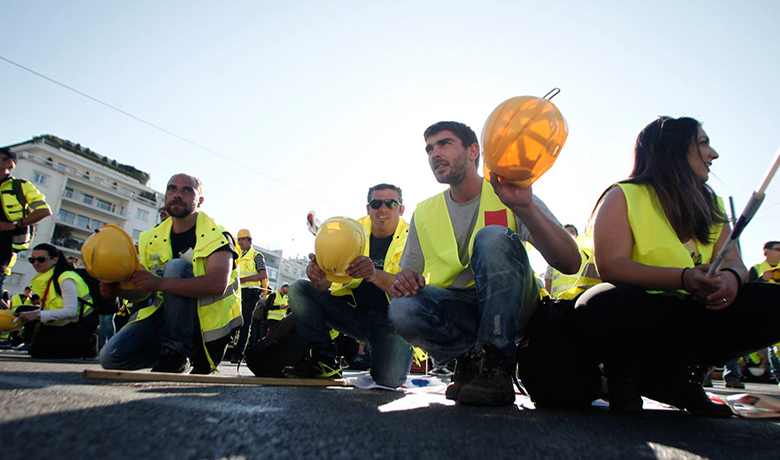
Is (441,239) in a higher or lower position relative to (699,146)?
lower

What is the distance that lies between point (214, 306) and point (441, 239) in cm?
165

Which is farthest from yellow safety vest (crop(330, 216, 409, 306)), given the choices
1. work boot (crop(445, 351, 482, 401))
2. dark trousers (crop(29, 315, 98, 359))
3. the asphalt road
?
dark trousers (crop(29, 315, 98, 359))

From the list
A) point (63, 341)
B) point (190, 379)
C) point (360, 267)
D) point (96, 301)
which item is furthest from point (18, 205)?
point (360, 267)

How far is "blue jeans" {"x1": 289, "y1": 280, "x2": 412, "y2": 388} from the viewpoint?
2828 millimetres

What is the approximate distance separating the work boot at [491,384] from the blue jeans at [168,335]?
197cm

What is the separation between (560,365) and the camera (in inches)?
70.5

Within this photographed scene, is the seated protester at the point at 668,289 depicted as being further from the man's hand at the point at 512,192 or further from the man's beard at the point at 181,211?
the man's beard at the point at 181,211

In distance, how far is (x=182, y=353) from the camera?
2.79m

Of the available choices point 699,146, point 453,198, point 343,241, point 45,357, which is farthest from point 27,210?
point 699,146

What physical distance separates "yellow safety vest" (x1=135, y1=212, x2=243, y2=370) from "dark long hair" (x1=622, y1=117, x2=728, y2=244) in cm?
253

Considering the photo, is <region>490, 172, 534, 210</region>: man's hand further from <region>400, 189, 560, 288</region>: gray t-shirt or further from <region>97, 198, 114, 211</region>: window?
<region>97, 198, 114, 211</region>: window

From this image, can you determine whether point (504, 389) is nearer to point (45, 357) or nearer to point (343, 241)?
point (343, 241)

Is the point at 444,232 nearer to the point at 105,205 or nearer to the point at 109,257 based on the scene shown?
the point at 109,257

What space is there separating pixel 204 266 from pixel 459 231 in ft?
5.71
